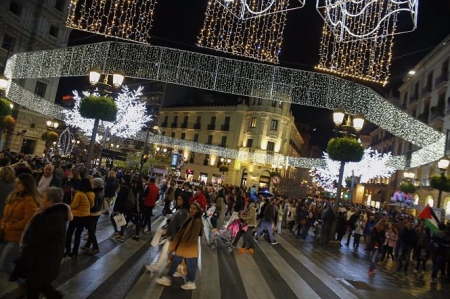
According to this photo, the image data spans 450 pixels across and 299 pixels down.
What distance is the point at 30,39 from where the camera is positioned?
3231 cm

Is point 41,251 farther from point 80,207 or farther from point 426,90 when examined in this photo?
point 426,90

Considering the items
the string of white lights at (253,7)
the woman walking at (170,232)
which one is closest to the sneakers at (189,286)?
the woman walking at (170,232)

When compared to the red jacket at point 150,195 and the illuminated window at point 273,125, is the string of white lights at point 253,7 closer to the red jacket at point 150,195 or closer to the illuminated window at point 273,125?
the red jacket at point 150,195

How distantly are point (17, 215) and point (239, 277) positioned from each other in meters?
4.84

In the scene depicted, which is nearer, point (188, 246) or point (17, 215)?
point (17, 215)

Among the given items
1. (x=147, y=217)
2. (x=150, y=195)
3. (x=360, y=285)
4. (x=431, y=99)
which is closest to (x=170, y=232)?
(x=150, y=195)

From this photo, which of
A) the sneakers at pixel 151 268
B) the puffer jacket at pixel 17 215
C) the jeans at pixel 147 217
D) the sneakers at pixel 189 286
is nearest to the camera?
the puffer jacket at pixel 17 215

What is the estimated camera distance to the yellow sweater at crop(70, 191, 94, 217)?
7.43 m

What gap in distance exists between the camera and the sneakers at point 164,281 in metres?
6.87

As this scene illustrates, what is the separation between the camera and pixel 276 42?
1354cm

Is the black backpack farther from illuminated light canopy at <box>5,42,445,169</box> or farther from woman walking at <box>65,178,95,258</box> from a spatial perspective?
illuminated light canopy at <box>5,42,445,169</box>

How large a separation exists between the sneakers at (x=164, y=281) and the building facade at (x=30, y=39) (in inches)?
1057

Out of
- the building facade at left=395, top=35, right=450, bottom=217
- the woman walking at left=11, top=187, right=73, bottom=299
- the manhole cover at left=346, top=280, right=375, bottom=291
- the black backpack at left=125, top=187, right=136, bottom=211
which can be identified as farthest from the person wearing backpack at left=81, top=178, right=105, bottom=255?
the building facade at left=395, top=35, right=450, bottom=217

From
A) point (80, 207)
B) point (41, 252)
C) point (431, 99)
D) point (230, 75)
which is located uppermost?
point (431, 99)
